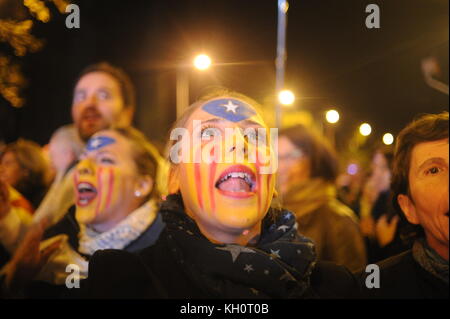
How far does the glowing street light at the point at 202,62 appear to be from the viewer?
2295mm

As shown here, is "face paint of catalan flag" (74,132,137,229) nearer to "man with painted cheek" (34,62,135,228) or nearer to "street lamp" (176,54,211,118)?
"man with painted cheek" (34,62,135,228)

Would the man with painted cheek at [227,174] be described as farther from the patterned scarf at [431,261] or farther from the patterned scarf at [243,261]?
the patterned scarf at [431,261]

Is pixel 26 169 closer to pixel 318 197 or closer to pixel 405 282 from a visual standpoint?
pixel 318 197

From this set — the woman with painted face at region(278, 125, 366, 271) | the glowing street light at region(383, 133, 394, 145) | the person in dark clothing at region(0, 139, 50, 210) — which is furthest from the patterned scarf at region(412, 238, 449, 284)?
the person in dark clothing at region(0, 139, 50, 210)

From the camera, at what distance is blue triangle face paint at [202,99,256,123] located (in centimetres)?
193

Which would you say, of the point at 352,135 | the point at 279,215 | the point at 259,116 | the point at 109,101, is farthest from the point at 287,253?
the point at 109,101

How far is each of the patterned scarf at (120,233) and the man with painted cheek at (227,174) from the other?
17.5 inches

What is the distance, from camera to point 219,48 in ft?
7.54

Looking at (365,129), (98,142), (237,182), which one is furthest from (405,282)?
(98,142)

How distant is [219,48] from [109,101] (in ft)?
2.06

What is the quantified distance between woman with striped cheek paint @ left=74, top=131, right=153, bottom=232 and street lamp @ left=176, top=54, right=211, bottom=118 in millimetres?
343

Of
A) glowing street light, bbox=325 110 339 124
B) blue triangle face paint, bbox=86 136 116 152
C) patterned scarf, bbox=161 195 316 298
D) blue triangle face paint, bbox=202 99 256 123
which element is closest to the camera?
patterned scarf, bbox=161 195 316 298

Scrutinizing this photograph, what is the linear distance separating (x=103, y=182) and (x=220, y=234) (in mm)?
689

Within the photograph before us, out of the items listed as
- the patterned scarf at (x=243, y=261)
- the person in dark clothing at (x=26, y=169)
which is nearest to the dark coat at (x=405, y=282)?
the patterned scarf at (x=243, y=261)
